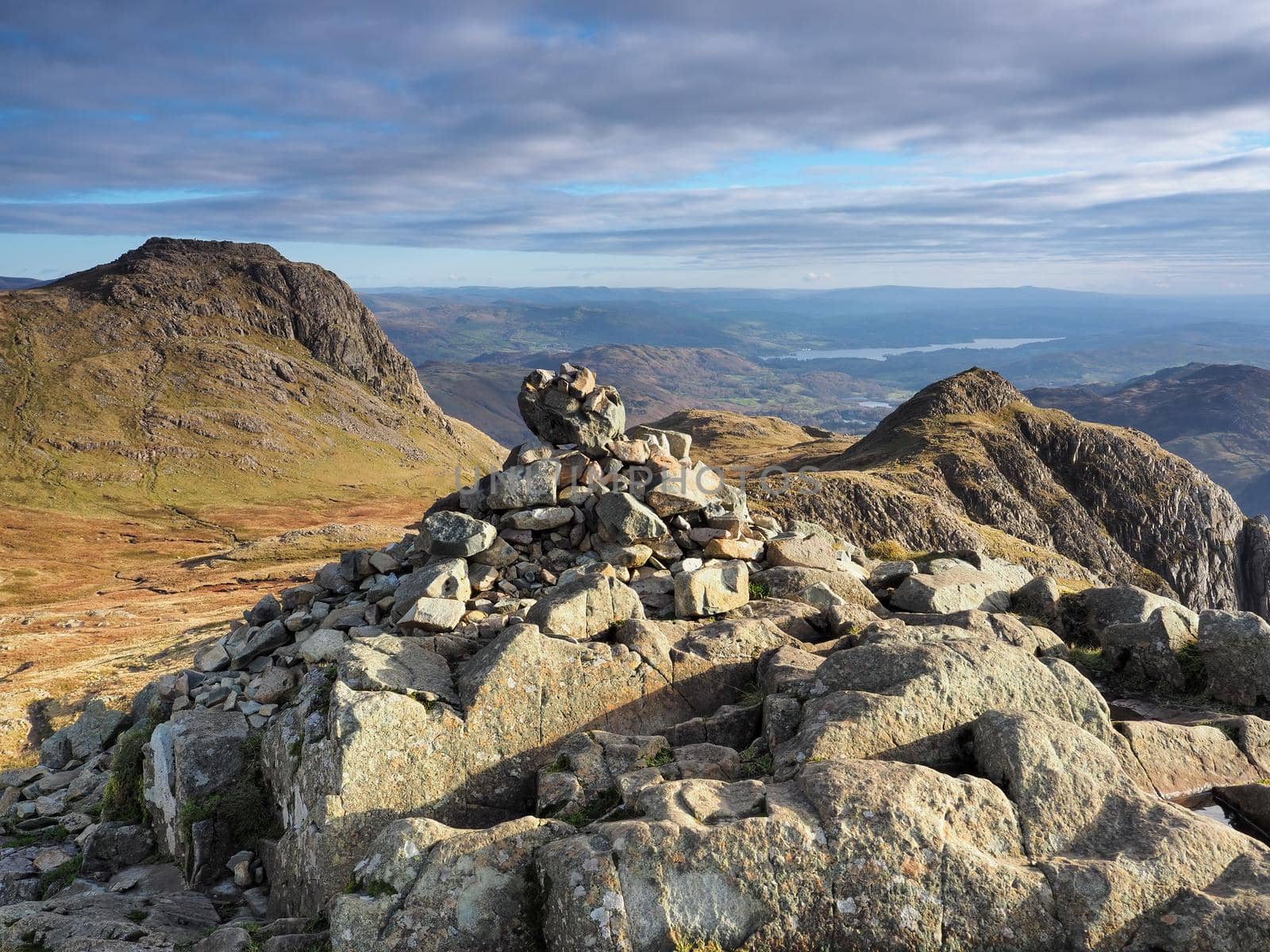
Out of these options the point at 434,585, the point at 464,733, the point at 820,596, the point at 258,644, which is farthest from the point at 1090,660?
the point at 258,644

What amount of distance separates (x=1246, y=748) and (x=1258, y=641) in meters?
5.75

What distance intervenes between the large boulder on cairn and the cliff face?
92.0m

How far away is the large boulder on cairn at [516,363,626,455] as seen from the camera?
87.7 ft

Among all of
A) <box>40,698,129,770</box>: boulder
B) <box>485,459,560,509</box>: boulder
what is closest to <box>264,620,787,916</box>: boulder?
<box>485,459,560,509</box>: boulder

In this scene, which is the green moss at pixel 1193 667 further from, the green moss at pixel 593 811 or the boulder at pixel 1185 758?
the green moss at pixel 593 811

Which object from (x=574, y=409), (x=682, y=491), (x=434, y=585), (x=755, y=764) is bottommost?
(x=755, y=764)

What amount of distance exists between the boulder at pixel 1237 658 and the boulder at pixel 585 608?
46.2 feet

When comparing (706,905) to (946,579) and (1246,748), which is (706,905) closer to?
(1246,748)

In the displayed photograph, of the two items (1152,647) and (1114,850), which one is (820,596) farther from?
(1114,850)

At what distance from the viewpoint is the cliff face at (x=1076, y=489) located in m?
122

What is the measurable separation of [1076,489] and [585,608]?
138 meters

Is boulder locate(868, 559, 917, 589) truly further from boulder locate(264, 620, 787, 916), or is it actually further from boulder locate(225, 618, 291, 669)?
boulder locate(225, 618, 291, 669)

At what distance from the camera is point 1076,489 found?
134250mm

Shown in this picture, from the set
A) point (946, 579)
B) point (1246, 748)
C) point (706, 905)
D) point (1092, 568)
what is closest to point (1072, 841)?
point (706, 905)
